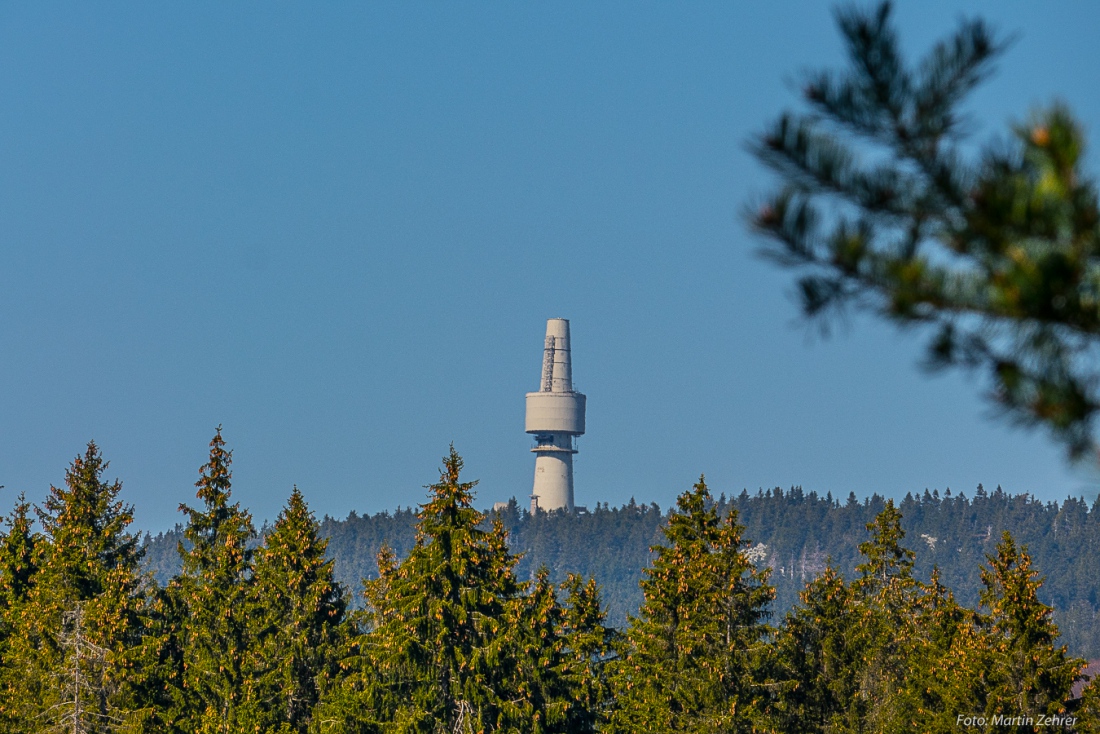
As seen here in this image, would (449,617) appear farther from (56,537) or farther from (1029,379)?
(1029,379)

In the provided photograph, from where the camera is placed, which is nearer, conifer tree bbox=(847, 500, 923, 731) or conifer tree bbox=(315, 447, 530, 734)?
conifer tree bbox=(315, 447, 530, 734)

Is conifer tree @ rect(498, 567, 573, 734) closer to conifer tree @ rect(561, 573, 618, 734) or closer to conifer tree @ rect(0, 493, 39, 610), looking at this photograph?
conifer tree @ rect(561, 573, 618, 734)

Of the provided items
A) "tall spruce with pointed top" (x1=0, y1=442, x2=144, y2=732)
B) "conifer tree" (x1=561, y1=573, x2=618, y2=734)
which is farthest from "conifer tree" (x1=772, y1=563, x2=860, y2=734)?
"tall spruce with pointed top" (x1=0, y1=442, x2=144, y2=732)

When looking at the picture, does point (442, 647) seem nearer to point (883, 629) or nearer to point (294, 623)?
point (294, 623)

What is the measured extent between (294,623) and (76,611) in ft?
19.3

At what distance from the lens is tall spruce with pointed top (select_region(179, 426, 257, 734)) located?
43719 millimetres

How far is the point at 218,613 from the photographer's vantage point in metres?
45.0

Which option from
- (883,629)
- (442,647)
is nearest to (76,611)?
(442,647)

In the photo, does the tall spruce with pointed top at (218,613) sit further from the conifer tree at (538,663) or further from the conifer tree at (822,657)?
the conifer tree at (822,657)

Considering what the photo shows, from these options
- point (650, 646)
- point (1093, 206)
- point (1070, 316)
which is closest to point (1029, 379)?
point (1070, 316)

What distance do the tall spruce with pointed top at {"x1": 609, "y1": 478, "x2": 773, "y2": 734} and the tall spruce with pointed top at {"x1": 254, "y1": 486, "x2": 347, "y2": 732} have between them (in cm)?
845

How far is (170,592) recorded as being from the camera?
154 feet

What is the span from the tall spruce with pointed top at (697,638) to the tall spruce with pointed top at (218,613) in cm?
1041

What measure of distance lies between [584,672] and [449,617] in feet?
15.6
